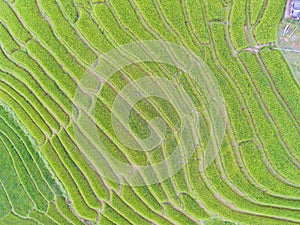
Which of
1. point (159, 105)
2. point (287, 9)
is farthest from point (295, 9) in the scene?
point (159, 105)

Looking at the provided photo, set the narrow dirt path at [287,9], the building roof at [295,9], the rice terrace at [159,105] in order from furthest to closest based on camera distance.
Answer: the rice terrace at [159,105], the narrow dirt path at [287,9], the building roof at [295,9]

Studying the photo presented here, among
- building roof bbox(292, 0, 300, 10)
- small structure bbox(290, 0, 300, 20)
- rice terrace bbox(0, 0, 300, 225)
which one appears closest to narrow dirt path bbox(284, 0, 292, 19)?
rice terrace bbox(0, 0, 300, 225)

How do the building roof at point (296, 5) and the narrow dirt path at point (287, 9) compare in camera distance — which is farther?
the narrow dirt path at point (287, 9)

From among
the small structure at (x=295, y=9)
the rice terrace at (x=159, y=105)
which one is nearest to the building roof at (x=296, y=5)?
the small structure at (x=295, y=9)

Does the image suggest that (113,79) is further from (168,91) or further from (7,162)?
(7,162)

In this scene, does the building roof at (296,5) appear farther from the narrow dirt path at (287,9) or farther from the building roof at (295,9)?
the narrow dirt path at (287,9)

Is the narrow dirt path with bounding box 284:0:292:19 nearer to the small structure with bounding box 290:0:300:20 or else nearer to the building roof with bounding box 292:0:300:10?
the small structure with bounding box 290:0:300:20
